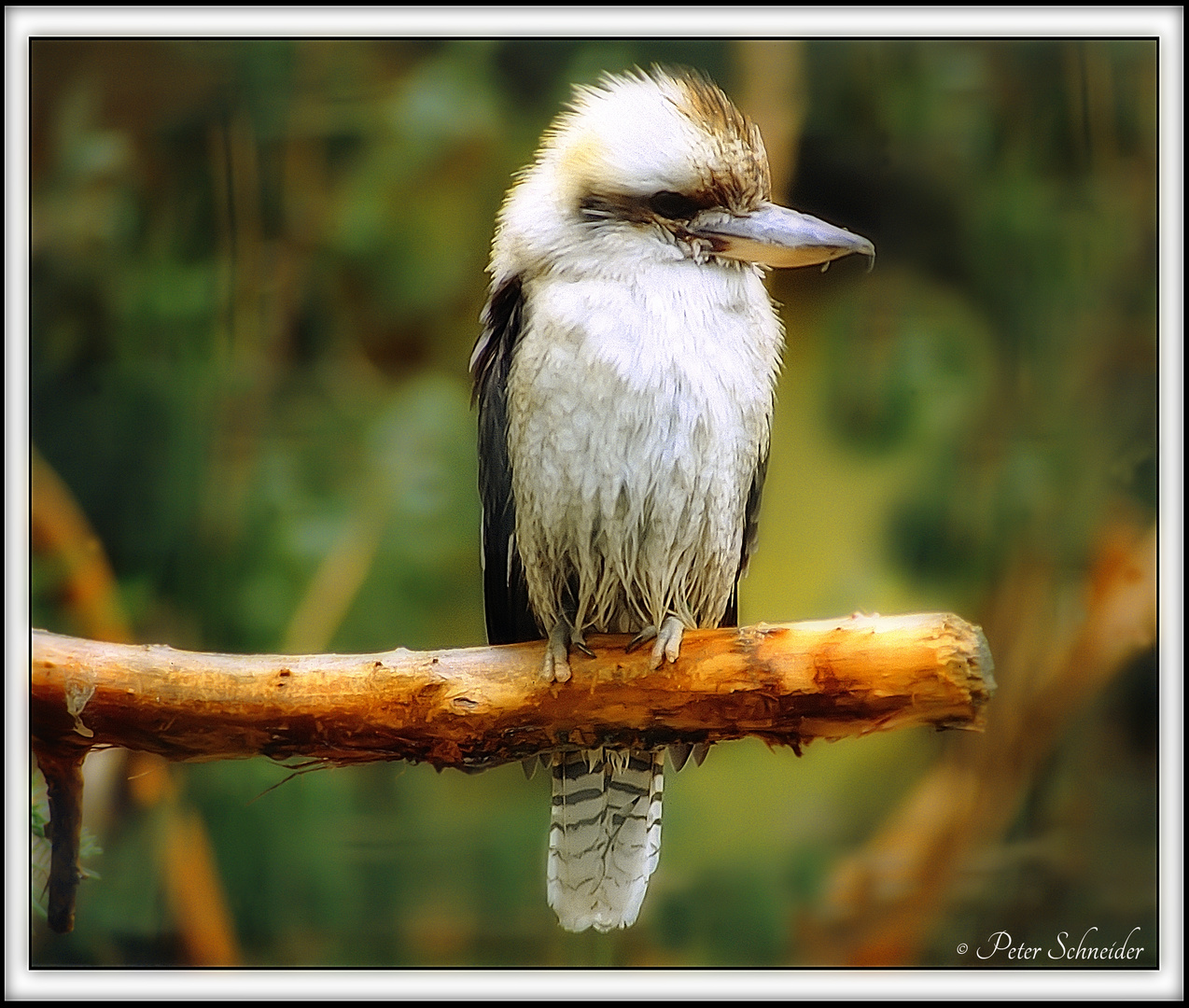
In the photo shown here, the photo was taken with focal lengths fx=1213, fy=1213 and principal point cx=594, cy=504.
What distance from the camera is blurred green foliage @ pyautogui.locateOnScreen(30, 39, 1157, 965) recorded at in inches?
71.5

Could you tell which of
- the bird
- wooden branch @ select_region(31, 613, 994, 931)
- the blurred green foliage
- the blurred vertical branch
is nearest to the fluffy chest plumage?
the bird

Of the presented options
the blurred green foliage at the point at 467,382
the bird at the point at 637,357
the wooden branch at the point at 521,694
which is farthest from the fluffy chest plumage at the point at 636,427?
the blurred green foliage at the point at 467,382

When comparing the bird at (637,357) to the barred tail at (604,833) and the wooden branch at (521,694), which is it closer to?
the wooden branch at (521,694)

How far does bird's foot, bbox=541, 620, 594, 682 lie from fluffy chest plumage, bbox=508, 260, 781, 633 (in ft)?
0.08

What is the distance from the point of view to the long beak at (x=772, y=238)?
1.58 metres

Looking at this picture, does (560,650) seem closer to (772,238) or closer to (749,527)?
(749,527)

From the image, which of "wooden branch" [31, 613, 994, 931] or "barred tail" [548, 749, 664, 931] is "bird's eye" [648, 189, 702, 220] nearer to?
"wooden branch" [31, 613, 994, 931]

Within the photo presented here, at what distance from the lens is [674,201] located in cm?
158

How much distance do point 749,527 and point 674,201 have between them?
1.59ft

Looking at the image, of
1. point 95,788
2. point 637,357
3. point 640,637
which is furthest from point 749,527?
point 95,788

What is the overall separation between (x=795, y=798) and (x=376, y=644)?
0.71 metres

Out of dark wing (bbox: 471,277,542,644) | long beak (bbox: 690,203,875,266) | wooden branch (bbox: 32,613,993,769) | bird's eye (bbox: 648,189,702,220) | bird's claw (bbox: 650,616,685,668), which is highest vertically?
bird's eye (bbox: 648,189,702,220)

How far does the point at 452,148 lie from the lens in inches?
74.8
